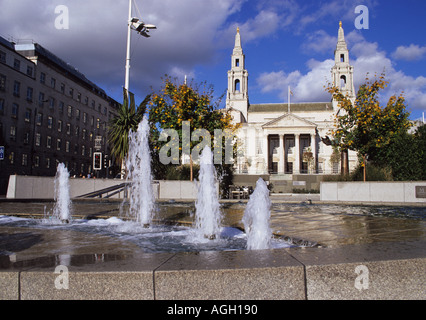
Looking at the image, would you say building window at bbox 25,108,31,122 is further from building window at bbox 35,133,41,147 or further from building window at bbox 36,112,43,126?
building window at bbox 35,133,41,147

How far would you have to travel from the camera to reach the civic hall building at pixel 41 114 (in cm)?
3898

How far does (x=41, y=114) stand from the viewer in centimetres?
4622

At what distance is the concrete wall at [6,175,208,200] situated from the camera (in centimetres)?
1525

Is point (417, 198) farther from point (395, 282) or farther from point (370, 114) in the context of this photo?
point (395, 282)

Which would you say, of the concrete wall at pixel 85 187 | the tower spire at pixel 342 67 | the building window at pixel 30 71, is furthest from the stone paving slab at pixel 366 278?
the tower spire at pixel 342 67

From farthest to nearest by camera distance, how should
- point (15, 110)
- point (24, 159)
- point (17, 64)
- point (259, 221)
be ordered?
point (24, 159)
point (17, 64)
point (15, 110)
point (259, 221)

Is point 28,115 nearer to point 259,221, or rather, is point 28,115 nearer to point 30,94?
point 30,94

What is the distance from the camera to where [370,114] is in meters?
18.9

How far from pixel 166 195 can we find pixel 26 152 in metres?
34.4

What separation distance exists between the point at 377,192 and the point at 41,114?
46266 mm

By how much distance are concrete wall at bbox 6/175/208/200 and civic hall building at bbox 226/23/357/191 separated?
1607 inches

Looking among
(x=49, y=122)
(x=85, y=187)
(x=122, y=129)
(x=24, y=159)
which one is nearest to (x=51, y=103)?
(x=49, y=122)

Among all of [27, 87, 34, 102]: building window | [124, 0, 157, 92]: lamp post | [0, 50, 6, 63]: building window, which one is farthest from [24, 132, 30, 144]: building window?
[124, 0, 157, 92]: lamp post

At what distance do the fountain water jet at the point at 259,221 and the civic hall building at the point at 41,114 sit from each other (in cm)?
3762
